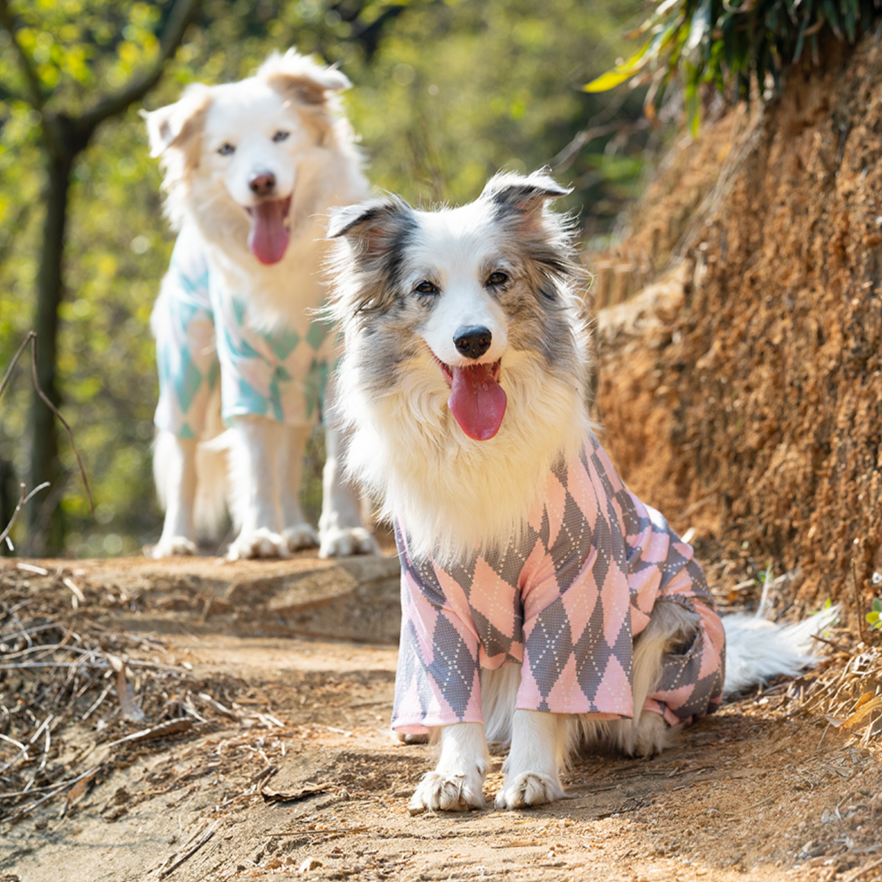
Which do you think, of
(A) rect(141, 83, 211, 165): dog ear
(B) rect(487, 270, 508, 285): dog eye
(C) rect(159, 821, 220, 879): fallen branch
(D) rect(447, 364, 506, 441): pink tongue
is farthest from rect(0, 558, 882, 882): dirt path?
(A) rect(141, 83, 211, 165): dog ear

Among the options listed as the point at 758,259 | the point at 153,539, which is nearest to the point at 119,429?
the point at 153,539

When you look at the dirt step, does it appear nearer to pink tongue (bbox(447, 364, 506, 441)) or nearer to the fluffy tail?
the fluffy tail

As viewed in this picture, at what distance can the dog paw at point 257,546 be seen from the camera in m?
6.03

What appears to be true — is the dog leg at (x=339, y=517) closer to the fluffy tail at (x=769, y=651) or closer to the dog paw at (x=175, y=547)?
the dog paw at (x=175, y=547)

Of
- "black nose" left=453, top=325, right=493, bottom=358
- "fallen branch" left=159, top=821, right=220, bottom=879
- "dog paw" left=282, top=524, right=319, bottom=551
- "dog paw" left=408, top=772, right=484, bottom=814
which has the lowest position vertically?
"fallen branch" left=159, top=821, right=220, bottom=879

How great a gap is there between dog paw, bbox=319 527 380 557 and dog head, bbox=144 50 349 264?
1558 millimetres

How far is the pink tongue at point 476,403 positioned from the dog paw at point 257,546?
306cm

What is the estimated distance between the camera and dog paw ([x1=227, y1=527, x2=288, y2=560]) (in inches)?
237

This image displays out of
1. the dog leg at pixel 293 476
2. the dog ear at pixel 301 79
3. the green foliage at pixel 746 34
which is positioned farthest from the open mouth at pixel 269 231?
the green foliage at pixel 746 34

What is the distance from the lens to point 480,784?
3.09 m

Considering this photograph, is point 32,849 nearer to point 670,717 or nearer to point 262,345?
point 670,717

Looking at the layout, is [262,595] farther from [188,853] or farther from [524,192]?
[524,192]

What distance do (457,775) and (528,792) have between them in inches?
8.3

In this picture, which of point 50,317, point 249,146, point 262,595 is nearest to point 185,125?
point 249,146
